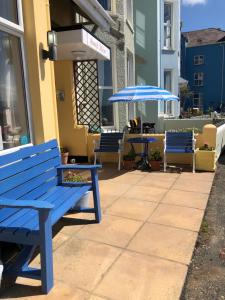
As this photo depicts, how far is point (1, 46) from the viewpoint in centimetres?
364

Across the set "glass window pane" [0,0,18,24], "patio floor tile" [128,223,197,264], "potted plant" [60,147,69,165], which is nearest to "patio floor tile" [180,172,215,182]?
"patio floor tile" [128,223,197,264]

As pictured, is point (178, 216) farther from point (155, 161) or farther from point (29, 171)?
point (155, 161)

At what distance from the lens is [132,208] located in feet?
14.4

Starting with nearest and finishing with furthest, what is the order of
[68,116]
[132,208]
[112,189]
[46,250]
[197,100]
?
[46,250]
[132,208]
[112,189]
[68,116]
[197,100]

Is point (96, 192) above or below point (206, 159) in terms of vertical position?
above

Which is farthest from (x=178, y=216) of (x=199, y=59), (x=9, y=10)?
(x=199, y=59)

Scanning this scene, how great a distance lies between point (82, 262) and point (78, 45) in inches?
168

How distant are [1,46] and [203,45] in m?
32.1

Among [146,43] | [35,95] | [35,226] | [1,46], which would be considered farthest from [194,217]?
[146,43]

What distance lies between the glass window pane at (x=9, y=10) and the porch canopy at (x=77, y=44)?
1735 millimetres

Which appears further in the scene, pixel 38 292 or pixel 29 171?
pixel 29 171

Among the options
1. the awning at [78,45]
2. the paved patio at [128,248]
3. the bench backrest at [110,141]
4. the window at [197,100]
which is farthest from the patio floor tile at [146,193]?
the window at [197,100]

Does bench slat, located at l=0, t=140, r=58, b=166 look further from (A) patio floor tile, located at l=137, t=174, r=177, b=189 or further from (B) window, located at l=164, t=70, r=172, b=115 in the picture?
(B) window, located at l=164, t=70, r=172, b=115

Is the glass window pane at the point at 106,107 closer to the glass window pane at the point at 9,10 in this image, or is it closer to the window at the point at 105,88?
the window at the point at 105,88
